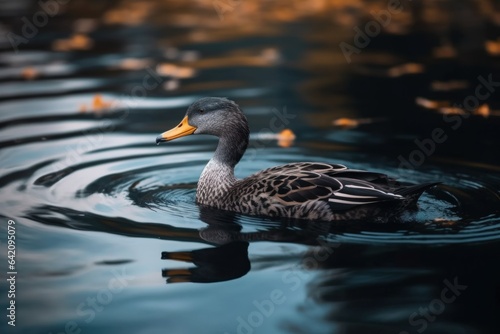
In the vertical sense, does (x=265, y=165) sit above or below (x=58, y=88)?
below

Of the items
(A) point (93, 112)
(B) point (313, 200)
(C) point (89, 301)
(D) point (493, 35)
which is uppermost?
(D) point (493, 35)

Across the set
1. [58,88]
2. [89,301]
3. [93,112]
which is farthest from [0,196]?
[58,88]

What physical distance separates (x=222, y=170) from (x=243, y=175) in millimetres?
958

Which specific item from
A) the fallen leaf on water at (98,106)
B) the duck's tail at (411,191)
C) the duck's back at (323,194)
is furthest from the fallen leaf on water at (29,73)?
the duck's tail at (411,191)

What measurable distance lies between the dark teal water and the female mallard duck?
0.15 meters

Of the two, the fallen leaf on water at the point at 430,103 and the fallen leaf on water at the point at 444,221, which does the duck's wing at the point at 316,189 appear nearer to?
the fallen leaf on water at the point at 444,221

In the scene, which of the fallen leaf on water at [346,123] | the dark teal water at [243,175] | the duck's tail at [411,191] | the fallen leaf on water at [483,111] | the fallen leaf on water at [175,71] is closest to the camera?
the dark teal water at [243,175]

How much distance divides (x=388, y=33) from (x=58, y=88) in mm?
7075

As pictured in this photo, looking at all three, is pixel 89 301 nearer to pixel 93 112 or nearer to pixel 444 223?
pixel 444 223

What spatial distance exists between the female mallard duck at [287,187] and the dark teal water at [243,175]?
148mm

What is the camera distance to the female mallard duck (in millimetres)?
6988

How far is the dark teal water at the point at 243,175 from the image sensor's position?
5.67m

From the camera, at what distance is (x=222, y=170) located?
7.91 metres

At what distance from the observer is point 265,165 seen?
9062mm
